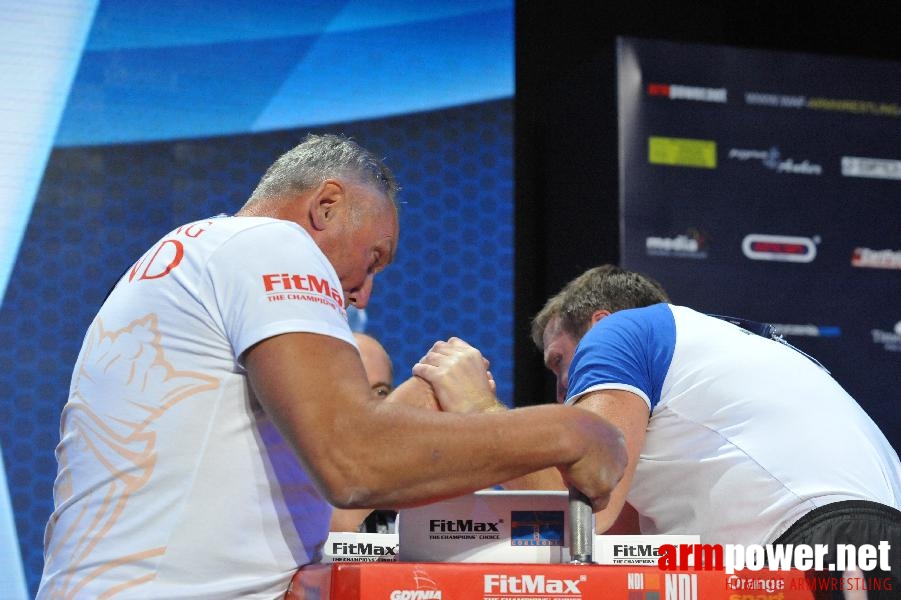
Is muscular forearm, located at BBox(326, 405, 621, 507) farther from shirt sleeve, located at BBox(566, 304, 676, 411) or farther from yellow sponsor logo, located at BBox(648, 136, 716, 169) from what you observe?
yellow sponsor logo, located at BBox(648, 136, 716, 169)

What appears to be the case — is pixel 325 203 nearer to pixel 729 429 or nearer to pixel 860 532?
pixel 729 429

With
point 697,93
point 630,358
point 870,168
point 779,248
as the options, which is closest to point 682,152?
point 697,93

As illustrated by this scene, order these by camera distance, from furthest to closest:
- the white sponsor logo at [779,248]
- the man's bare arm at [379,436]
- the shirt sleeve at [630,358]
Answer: the white sponsor logo at [779,248] < the shirt sleeve at [630,358] < the man's bare arm at [379,436]

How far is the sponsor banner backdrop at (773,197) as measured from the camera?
3434mm

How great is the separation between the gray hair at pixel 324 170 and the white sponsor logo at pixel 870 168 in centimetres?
249

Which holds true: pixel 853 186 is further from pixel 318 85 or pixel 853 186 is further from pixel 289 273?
pixel 289 273

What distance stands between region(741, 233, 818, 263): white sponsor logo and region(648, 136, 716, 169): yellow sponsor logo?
11.0 inches

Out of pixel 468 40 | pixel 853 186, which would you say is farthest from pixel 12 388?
pixel 853 186

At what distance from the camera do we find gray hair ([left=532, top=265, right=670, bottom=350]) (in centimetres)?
233

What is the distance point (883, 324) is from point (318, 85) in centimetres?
205

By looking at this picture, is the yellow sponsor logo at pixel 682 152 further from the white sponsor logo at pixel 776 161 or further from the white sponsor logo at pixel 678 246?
the white sponsor logo at pixel 678 246

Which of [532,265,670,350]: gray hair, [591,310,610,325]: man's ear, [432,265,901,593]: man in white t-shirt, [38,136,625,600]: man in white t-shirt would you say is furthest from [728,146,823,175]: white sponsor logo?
[38,136,625,600]: man in white t-shirt

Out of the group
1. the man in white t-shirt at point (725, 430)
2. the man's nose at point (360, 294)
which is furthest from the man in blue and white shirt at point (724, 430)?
the man's nose at point (360, 294)

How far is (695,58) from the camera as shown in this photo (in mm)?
3539
